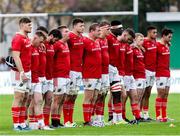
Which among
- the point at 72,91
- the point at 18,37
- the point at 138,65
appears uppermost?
the point at 18,37

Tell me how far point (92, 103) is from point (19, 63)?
265 cm

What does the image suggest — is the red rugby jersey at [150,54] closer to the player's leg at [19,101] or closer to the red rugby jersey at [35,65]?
the red rugby jersey at [35,65]

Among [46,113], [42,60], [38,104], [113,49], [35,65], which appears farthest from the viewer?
[113,49]

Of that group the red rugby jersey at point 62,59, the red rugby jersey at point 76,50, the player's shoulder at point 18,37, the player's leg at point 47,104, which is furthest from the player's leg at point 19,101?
the red rugby jersey at point 76,50

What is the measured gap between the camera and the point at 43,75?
22953 millimetres

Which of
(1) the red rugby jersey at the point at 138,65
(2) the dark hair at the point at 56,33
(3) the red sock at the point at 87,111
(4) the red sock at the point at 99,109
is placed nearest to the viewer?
(2) the dark hair at the point at 56,33

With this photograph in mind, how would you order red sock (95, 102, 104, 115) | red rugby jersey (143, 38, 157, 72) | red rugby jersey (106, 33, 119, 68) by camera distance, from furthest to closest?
red rugby jersey (143, 38, 157, 72) < red rugby jersey (106, 33, 119, 68) < red sock (95, 102, 104, 115)

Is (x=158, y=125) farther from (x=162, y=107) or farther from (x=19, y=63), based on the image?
(x=19, y=63)

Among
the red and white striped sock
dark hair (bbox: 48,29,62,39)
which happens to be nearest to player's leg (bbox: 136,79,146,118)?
dark hair (bbox: 48,29,62,39)

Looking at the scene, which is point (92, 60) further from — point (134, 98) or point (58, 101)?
point (134, 98)

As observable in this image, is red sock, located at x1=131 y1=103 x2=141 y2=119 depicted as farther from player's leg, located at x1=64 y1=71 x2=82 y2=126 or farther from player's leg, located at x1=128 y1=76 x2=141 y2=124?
player's leg, located at x1=64 y1=71 x2=82 y2=126

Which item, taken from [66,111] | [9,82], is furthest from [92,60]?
[9,82]

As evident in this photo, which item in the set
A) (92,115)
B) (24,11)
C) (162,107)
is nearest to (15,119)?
(92,115)

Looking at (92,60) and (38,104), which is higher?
(92,60)
